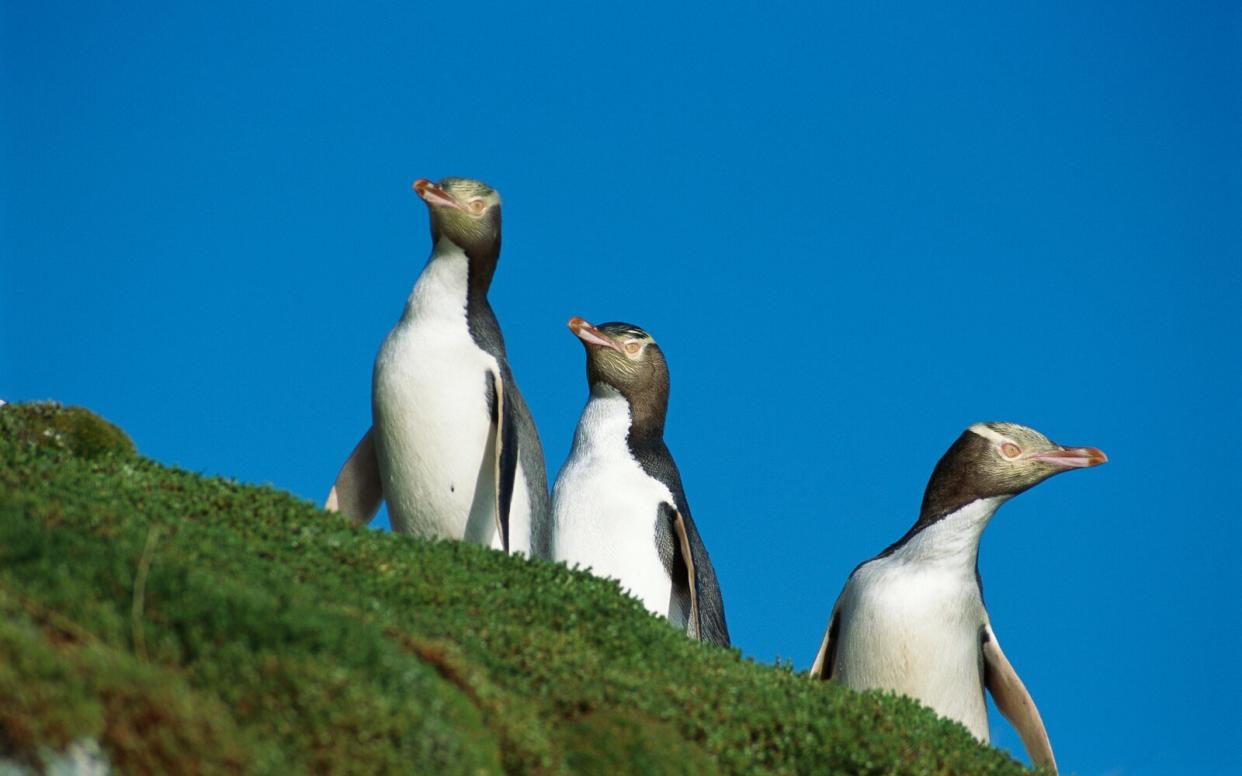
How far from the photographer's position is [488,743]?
16.5ft

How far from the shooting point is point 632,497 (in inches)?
412

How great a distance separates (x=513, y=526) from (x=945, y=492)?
314 centimetres

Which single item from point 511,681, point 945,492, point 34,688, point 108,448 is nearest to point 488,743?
point 511,681

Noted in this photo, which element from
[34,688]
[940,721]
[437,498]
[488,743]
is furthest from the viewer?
[437,498]

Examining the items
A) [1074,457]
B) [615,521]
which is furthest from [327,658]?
[1074,457]

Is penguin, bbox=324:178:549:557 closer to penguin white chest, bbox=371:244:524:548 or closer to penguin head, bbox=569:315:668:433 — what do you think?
penguin white chest, bbox=371:244:524:548

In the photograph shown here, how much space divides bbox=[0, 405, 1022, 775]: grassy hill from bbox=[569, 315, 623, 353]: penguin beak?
121 inches

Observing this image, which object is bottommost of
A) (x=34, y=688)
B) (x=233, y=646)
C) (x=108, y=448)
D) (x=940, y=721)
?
(x=34, y=688)

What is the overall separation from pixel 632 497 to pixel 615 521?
219 millimetres

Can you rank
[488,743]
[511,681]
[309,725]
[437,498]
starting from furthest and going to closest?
1. [437,498]
2. [511,681]
3. [488,743]
4. [309,725]

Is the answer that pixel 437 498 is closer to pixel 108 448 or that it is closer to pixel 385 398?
pixel 385 398

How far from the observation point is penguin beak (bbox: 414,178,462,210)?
1150cm

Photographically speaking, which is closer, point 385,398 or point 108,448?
point 108,448

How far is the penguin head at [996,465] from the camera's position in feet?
33.1
